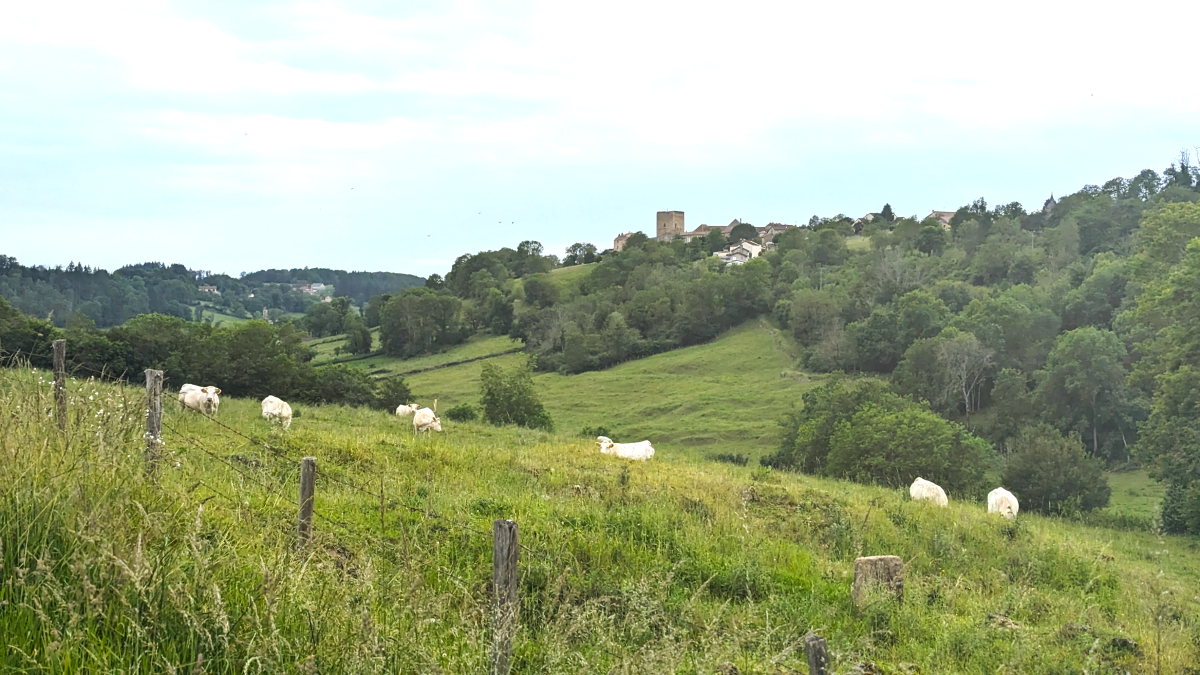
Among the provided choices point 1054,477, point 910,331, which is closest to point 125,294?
point 910,331

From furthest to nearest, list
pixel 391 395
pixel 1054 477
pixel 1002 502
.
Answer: pixel 391 395 < pixel 1054 477 < pixel 1002 502

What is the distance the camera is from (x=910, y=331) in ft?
247

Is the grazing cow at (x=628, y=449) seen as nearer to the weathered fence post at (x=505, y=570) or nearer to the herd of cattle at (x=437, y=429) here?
the herd of cattle at (x=437, y=429)

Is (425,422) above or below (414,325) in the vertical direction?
above

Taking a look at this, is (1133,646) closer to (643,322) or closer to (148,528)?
(148,528)

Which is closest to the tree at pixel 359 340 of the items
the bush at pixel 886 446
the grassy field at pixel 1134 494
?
the bush at pixel 886 446

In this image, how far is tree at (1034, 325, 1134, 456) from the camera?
5653 cm

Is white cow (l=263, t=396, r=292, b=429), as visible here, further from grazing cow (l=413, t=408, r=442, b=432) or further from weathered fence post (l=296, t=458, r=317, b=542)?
weathered fence post (l=296, t=458, r=317, b=542)

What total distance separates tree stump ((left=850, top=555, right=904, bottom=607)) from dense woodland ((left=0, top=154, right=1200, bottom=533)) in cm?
1261

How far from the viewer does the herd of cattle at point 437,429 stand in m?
20.5

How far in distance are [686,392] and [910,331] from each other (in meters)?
20.5

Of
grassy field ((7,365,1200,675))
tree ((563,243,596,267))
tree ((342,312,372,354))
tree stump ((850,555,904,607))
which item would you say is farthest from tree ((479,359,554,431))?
tree ((563,243,596,267))

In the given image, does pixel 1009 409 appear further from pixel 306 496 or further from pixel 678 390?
pixel 306 496

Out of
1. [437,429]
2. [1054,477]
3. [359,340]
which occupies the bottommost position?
[1054,477]
